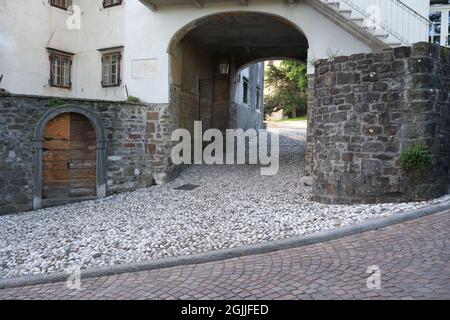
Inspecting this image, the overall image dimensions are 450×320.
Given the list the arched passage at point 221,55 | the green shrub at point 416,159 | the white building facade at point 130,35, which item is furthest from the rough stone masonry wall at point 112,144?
the green shrub at point 416,159

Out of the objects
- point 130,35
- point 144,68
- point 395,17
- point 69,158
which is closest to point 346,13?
point 395,17

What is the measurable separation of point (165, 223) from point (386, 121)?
4.20m

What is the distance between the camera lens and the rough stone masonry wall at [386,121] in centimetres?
663

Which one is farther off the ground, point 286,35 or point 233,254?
point 286,35

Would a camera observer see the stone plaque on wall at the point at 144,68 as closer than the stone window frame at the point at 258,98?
Yes

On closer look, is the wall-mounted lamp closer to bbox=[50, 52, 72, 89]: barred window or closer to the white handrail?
bbox=[50, 52, 72, 89]: barred window

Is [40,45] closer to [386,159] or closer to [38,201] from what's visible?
[38,201]

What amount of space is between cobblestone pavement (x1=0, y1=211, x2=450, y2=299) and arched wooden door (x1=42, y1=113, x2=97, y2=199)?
19.1ft

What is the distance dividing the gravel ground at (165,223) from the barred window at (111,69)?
390 centimetres

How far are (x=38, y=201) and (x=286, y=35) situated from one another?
29.2ft

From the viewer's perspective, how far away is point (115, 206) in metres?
9.12

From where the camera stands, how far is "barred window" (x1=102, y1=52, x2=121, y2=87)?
12.2 metres

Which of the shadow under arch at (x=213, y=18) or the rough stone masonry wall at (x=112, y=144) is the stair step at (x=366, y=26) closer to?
the shadow under arch at (x=213, y=18)

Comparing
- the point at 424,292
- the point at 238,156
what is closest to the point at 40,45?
the point at 238,156
